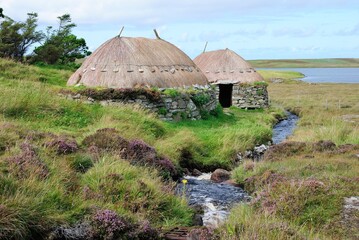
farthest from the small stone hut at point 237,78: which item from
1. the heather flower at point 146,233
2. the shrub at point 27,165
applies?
the heather flower at point 146,233

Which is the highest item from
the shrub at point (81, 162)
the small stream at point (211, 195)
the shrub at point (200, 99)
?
the shrub at point (200, 99)

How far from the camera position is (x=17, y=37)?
3494 centimetres

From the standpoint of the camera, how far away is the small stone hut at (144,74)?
21000 millimetres

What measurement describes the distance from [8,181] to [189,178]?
23.7 ft

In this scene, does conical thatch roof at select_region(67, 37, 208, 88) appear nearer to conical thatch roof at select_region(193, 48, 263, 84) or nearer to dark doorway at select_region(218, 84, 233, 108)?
conical thatch roof at select_region(193, 48, 263, 84)

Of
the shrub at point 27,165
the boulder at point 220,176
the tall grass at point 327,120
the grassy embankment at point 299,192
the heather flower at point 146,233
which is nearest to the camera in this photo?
the heather flower at point 146,233

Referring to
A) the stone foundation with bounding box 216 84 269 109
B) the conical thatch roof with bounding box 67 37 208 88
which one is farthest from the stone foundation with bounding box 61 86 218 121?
the stone foundation with bounding box 216 84 269 109

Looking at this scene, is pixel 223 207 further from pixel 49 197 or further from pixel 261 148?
pixel 261 148

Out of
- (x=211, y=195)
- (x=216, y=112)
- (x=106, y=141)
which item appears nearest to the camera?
(x=211, y=195)

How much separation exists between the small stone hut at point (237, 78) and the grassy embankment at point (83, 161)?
12881 millimetres

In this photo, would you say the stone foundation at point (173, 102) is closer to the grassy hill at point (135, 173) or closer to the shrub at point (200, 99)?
the shrub at point (200, 99)

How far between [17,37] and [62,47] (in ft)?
13.4

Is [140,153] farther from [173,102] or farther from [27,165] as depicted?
[173,102]

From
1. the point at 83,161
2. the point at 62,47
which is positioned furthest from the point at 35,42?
the point at 83,161
